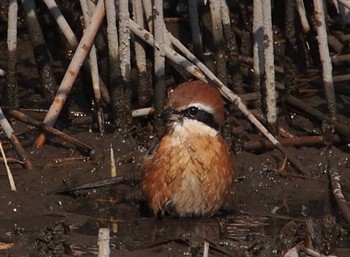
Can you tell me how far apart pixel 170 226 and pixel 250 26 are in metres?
3.17

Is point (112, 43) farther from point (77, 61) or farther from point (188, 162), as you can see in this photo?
point (188, 162)

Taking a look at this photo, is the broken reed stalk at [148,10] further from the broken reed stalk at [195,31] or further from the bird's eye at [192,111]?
the bird's eye at [192,111]

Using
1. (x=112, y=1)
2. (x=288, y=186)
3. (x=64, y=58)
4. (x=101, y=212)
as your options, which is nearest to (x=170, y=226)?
(x=101, y=212)

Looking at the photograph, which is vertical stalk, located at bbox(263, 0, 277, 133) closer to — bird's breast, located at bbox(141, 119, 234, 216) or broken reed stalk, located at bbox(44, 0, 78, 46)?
bird's breast, located at bbox(141, 119, 234, 216)

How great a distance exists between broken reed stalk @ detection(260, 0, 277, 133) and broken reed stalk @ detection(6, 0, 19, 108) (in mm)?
2044

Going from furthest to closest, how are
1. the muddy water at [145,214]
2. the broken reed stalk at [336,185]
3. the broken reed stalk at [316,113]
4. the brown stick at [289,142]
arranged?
1. the broken reed stalk at [316,113]
2. the brown stick at [289,142]
3. the broken reed stalk at [336,185]
4. the muddy water at [145,214]

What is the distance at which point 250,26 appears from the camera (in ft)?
34.4

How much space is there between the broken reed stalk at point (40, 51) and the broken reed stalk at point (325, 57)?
2353 millimetres

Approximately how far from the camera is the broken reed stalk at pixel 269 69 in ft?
28.8

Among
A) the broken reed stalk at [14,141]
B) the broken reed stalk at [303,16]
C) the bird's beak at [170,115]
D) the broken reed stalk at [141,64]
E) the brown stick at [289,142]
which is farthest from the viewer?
the broken reed stalk at [303,16]

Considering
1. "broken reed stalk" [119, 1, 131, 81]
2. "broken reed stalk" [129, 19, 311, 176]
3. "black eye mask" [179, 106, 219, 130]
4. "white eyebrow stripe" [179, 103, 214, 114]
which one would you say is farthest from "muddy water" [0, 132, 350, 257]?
"white eyebrow stripe" [179, 103, 214, 114]

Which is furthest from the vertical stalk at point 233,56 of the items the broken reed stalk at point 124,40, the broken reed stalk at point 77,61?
the broken reed stalk at point 77,61

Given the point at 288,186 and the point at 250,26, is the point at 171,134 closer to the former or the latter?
the point at 288,186

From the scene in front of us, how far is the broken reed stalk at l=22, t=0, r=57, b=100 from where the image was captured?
30.2 feet
